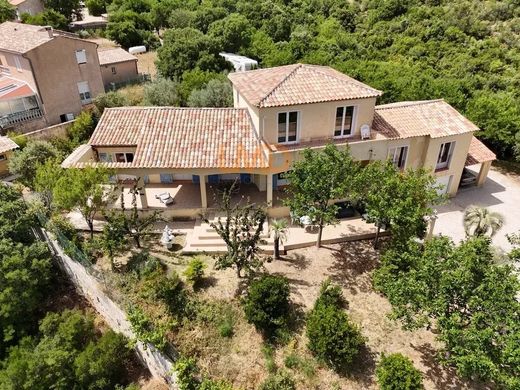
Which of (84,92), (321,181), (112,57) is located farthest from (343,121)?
(112,57)

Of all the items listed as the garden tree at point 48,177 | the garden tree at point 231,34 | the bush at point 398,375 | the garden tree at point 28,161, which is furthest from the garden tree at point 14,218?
the garden tree at point 231,34

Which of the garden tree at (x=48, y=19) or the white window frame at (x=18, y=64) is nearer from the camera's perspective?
the white window frame at (x=18, y=64)

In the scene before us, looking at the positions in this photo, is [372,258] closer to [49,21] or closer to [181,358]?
[181,358]

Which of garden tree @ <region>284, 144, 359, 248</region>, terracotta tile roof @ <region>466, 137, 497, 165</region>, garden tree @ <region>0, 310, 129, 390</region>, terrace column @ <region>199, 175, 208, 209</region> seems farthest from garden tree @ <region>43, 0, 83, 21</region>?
terracotta tile roof @ <region>466, 137, 497, 165</region>

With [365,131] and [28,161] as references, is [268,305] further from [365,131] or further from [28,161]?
[28,161]

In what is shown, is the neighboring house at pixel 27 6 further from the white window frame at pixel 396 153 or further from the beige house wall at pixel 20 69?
the white window frame at pixel 396 153
